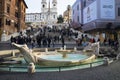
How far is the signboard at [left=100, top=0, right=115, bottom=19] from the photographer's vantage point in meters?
52.1

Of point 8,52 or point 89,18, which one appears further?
point 89,18

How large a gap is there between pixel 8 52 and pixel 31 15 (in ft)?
528

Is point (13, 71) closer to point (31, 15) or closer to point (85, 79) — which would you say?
point (85, 79)

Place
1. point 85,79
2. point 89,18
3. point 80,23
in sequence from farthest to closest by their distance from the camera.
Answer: point 80,23 → point 89,18 → point 85,79

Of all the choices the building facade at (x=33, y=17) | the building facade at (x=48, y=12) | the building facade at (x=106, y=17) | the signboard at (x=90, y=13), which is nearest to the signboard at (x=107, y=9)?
the building facade at (x=106, y=17)

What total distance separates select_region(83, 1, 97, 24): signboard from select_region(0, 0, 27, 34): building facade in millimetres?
18732

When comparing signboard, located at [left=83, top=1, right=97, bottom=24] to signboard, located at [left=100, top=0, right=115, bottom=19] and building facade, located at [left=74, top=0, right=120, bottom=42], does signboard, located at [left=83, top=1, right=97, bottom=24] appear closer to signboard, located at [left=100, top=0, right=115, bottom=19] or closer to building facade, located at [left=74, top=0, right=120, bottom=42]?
building facade, located at [left=74, top=0, right=120, bottom=42]

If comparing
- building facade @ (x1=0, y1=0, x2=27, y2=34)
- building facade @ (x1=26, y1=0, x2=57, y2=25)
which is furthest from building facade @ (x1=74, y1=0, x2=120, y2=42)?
building facade @ (x1=26, y1=0, x2=57, y2=25)

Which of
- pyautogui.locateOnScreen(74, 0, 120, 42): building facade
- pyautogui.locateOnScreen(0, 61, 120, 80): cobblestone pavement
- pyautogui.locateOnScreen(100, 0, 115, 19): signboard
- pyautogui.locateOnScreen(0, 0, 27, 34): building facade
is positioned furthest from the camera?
pyautogui.locateOnScreen(0, 0, 27, 34): building facade

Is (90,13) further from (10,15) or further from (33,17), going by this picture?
(33,17)

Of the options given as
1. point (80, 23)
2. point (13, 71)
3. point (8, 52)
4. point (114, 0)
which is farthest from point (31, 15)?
point (13, 71)

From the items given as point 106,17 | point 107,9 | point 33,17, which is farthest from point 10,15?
point 33,17

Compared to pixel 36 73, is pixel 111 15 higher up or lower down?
higher up

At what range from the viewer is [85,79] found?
12617 millimetres
